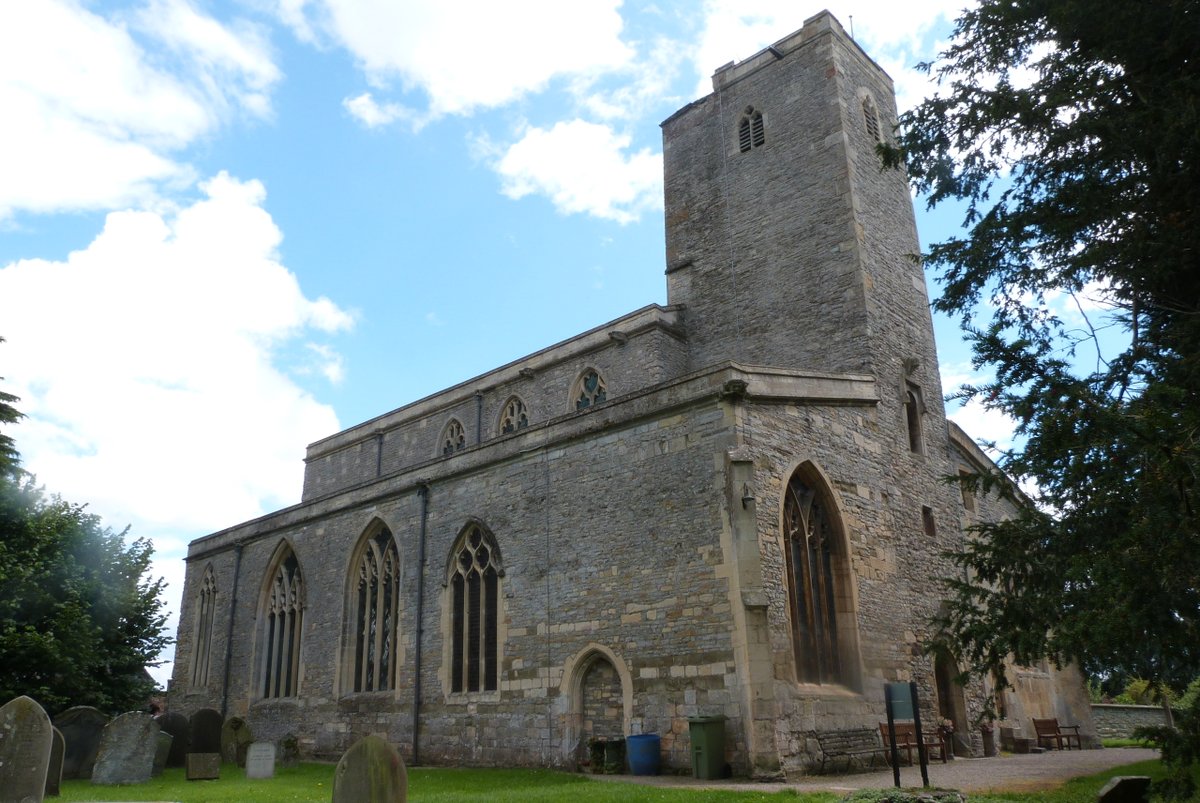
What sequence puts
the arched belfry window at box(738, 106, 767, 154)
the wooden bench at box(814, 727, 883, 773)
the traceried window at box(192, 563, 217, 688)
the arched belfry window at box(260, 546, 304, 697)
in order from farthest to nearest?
the traceried window at box(192, 563, 217, 688) → the arched belfry window at box(260, 546, 304, 697) → the arched belfry window at box(738, 106, 767, 154) → the wooden bench at box(814, 727, 883, 773)

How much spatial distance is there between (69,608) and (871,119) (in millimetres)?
22141

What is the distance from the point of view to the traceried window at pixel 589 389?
A: 921 inches

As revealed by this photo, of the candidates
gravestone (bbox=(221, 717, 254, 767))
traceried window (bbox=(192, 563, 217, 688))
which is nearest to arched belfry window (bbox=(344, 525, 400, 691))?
gravestone (bbox=(221, 717, 254, 767))

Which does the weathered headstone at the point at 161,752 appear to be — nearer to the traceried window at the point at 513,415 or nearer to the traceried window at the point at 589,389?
the traceried window at the point at 513,415

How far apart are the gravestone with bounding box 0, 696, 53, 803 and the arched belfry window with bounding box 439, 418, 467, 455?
16718 millimetres

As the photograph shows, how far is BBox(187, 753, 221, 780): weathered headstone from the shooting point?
16.9 meters

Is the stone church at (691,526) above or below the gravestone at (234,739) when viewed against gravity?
above

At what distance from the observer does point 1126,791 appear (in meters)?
8.23

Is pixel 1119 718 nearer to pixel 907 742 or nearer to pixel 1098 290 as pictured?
pixel 907 742

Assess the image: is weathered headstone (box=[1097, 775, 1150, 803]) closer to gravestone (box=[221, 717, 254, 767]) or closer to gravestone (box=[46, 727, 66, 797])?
gravestone (box=[46, 727, 66, 797])

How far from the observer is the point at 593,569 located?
16.3 metres

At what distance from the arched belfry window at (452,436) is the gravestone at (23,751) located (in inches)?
658

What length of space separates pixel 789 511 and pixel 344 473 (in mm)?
19916

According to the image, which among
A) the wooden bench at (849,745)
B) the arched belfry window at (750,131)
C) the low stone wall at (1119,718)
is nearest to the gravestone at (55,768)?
the wooden bench at (849,745)
